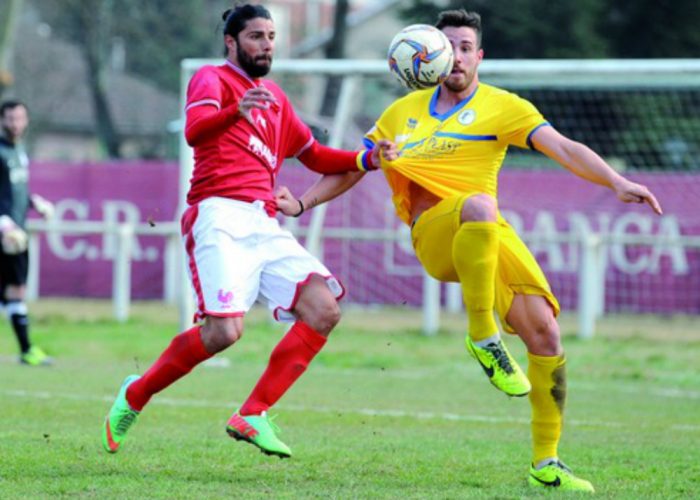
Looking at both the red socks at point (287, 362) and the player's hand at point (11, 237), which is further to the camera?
the player's hand at point (11, 237)

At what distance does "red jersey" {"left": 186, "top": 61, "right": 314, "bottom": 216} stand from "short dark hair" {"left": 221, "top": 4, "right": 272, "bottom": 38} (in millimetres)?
175

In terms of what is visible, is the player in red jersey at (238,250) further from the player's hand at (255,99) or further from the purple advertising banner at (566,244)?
the purple advertising banner at (566,244)

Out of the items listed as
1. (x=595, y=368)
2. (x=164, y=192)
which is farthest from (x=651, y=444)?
(x=164, y=192)

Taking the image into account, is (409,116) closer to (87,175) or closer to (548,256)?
(548,256)

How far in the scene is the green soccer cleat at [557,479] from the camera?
22.1 feet

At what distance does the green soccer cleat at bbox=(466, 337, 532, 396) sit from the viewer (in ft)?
22.8

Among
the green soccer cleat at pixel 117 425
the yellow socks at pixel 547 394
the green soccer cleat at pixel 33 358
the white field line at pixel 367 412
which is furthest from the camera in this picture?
the green soccer cleat at pixel 33 358

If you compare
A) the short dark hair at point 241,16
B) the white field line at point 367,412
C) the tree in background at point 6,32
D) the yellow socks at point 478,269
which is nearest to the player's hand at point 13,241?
the white field line at point 367,412

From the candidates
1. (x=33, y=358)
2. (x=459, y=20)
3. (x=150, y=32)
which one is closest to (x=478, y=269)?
(x=459, y=20)

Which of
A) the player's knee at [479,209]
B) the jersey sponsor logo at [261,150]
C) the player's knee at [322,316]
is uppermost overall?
the jersey sponsor logo at [261,150]

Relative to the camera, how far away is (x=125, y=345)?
1562 centimetres

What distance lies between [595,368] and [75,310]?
1014cm

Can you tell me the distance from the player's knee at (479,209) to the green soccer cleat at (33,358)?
24.3 ft

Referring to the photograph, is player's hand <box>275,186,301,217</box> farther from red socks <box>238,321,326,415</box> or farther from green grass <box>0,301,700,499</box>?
green grass <box>0,301,700,499</box>
